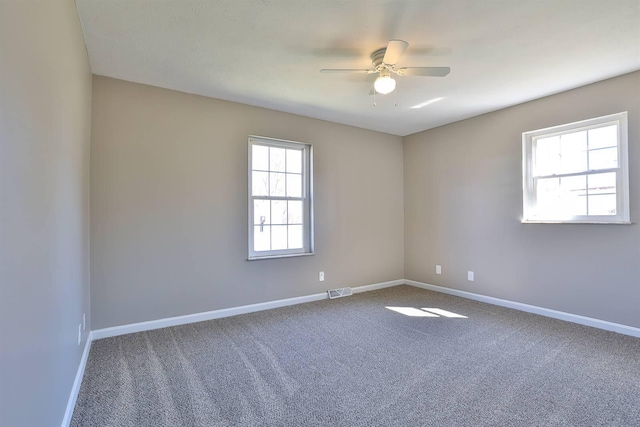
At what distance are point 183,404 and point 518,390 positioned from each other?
2185 mm

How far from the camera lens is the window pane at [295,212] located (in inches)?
166

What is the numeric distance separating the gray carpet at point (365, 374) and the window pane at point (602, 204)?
119cm

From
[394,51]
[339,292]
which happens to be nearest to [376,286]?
[339,292]

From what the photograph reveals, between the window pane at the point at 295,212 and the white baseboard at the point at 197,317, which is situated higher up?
the window pane at the point at 295,212

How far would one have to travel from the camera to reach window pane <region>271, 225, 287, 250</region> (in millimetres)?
4039

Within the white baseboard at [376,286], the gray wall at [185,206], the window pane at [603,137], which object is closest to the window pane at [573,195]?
the window pane at [603,137]

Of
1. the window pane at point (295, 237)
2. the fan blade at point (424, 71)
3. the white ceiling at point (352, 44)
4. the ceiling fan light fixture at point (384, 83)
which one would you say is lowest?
the window pane at point (295, 237)

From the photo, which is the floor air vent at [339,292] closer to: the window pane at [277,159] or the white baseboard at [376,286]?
the white baseboard at [376,286]

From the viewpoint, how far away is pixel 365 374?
2338 millimetres

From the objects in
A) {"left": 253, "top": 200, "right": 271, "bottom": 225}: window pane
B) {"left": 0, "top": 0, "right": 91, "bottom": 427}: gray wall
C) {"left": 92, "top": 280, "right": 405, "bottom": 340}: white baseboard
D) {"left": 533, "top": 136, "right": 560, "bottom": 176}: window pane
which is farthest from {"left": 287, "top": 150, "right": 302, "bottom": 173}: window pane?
{"left": 533, "top": 136, "right": 560, "bottom": 176}: window pane

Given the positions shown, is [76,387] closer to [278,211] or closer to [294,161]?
[278,211]

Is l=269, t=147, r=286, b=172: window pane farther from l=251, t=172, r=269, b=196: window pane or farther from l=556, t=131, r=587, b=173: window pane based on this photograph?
l=556, t=131, r=587, b=173: window pane

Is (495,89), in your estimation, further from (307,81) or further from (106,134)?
(106,134)

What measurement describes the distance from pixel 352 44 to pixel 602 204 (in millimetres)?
3017
